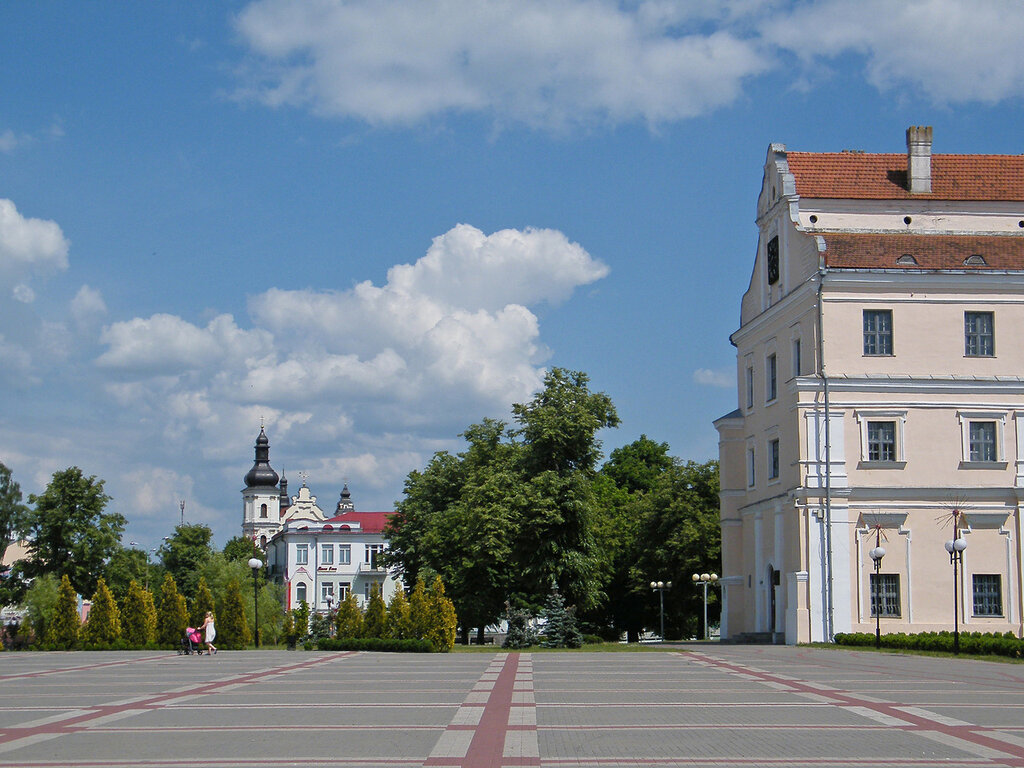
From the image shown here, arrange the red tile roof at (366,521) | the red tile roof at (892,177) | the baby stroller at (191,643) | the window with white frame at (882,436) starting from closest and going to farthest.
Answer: the baby stroller at (191,643) → the window with white frame at (882,436) → the red tile roof at (892,177) → the red tile roof at (366,521)

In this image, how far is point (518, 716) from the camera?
653 inches

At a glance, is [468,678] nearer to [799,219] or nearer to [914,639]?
[914,639]

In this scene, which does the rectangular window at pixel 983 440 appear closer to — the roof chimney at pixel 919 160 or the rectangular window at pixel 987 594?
the rectangular window at pixel 987 594

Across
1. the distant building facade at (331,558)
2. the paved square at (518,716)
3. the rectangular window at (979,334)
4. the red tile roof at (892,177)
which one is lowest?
the distant building facade at (331,558)

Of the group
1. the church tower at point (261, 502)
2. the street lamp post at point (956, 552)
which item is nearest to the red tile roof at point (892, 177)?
the street lamp post at point (956, 552)

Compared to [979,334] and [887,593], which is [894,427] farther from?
[887,593]

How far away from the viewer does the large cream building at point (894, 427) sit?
1848 inches

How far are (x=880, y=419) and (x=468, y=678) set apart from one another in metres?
28.0

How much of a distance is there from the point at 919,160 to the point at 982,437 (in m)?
12.7

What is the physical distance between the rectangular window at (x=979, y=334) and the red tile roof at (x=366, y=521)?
86.2m

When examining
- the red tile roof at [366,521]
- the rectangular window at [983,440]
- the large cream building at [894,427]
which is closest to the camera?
the large cream building at [894,427]

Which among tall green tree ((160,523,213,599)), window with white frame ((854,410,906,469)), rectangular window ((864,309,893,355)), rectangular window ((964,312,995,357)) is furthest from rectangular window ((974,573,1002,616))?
tall green tree ((160,523,213,599))

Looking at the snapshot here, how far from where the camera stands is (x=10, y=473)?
81625 mm

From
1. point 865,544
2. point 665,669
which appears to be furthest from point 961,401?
point 665,669
